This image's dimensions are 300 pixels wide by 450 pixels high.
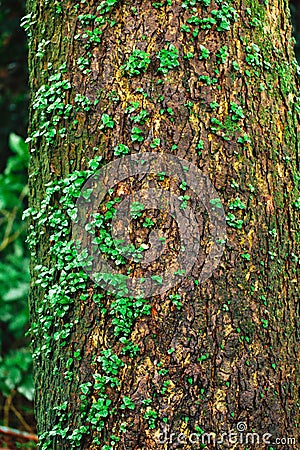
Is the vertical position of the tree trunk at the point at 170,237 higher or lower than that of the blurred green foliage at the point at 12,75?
lower

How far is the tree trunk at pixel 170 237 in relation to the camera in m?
1.91

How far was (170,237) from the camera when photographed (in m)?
1.94

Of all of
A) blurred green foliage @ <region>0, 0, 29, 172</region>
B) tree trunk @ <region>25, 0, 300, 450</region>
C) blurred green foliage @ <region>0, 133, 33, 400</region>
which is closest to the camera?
tree trunk @ <region>25, 0, 300, 450</region>

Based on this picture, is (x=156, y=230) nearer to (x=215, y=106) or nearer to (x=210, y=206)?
(x=210, y=206)

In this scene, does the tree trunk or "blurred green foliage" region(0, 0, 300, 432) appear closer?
the tree trunk

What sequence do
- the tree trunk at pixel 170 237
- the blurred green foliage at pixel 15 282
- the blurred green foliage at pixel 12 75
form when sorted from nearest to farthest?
1. the tree trunk at pixel 170 237
2. the blurred green foliage at pixel 15 282
3. the blurred green foliage at pixel 12 75

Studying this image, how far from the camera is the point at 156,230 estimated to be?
6.39ft

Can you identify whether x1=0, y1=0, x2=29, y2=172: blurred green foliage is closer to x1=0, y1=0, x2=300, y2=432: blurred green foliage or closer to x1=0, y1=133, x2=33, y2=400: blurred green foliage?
x1=0, y1=0, x2=300, y2=432: blurred green foliage

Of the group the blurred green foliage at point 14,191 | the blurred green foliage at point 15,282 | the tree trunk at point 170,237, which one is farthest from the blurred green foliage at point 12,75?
the tree trunk at point 170,237

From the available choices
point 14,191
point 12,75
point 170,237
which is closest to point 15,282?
point 14,191

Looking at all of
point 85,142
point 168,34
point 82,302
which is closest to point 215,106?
point 168,34

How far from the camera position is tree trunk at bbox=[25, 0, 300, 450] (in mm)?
1914

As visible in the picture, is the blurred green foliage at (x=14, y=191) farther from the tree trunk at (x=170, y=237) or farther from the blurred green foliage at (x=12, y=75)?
the tree trunk at (x=170, y=237)

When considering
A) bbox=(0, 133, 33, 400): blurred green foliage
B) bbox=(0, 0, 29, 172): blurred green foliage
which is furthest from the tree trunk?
bbox=(0, 0, 29, 172): blurred green foliage
